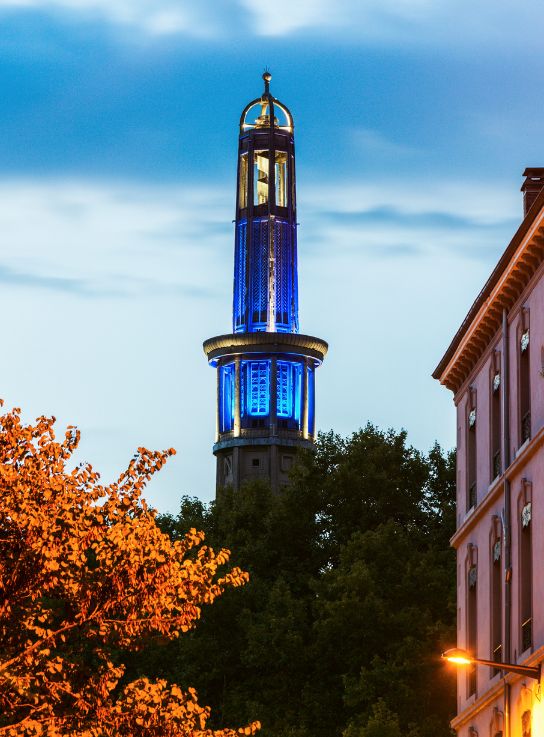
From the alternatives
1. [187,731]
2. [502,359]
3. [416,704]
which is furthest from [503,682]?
[416,704]

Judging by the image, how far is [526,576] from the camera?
41.0 m

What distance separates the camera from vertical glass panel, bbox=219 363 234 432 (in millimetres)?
116125

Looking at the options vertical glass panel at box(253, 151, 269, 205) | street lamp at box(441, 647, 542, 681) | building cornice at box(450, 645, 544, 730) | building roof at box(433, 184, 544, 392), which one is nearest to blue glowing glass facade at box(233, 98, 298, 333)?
vertical glass panel at box(253, 151, 269, 205)

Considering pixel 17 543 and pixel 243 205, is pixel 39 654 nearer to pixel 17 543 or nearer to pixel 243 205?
pixel 17 543

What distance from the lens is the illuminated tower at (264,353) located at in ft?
377

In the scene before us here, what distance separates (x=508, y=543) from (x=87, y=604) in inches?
487

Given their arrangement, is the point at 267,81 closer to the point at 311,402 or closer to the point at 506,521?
the point at 311,402

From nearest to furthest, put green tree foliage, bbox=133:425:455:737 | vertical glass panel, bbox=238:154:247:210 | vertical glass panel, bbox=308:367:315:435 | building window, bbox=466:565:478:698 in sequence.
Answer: building window, bbox=466:565:478:698 < green tree foliage, bbox=133:425:455:737 < vertical glass panel, bbox=308:367:315:435 < vertical glass panel, bbox=238:154:247:210

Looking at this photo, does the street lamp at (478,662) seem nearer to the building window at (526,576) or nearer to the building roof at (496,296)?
the building window at (526,576)

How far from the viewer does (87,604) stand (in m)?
33.0

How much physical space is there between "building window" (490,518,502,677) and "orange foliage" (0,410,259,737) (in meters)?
11.4

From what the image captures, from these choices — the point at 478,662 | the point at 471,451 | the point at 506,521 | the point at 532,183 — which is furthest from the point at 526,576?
the point at 532,183

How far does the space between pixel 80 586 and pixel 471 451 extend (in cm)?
1793

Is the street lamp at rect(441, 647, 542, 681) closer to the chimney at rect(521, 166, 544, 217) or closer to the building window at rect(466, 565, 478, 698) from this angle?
the building window at rect(466, 565, 478, 698)
